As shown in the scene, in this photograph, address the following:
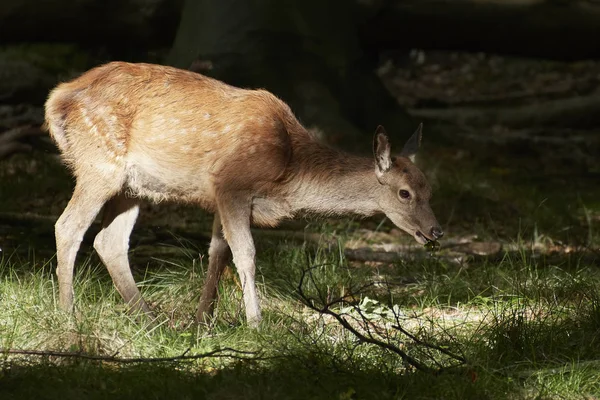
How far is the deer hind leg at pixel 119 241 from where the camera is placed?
7.73 m

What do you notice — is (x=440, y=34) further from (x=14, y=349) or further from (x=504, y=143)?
(x=14, y=349)

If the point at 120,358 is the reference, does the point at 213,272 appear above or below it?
below

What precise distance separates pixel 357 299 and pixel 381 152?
1.24m

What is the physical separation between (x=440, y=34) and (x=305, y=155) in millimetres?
4949

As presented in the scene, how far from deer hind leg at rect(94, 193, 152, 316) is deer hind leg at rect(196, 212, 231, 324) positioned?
0.51 meters

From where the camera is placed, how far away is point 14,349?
19.7ft

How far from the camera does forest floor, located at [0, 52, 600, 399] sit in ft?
18.4

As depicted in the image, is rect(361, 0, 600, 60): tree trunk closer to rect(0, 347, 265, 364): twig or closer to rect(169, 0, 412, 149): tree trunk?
rect(169, 0, 412, 149): tree trunk

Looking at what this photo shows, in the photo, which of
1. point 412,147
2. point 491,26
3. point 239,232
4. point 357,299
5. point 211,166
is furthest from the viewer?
point 491,26

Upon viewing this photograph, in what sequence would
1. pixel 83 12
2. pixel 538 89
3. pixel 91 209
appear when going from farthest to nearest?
pixel 538 89, pixel 83 12, pixel 91 209

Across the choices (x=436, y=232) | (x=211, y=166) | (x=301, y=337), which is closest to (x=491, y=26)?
(x=436, y=232)

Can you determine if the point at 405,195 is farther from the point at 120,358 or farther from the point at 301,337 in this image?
the point at 120,358

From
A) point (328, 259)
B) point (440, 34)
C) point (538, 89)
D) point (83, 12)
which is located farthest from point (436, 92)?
point (328, 259)

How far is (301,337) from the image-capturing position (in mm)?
6645
